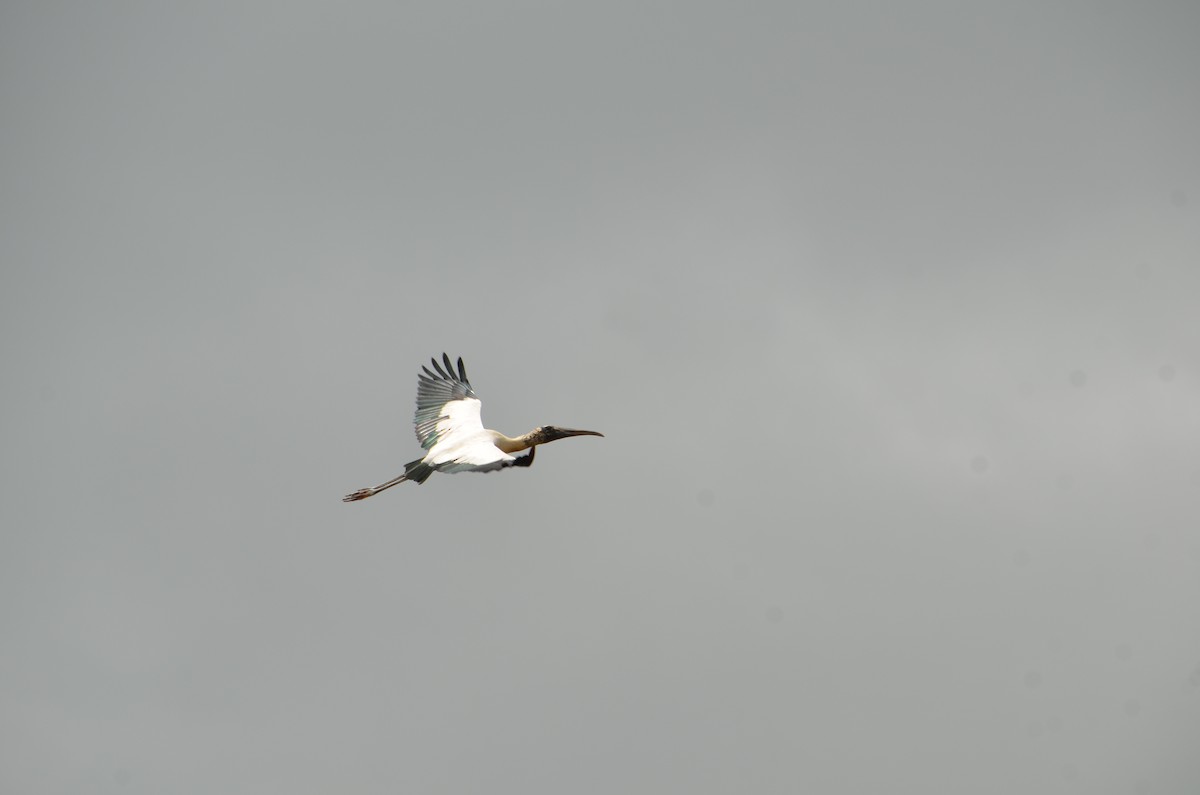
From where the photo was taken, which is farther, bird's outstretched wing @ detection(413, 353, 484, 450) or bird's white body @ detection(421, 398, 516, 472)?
bird's outstretched wing @ detection(413, 353, 484, 450)

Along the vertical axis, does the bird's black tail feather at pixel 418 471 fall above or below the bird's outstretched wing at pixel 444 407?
below

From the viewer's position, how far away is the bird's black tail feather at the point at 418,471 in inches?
1716

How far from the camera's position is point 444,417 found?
155 feet

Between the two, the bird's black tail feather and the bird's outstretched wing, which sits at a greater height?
the bird's outstretched wing

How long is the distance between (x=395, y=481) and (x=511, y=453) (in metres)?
3.61

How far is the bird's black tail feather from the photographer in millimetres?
43594

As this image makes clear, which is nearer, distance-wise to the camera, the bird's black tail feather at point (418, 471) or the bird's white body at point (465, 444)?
the bird's white body at point (465, 444)

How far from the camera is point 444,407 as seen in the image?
47.7m

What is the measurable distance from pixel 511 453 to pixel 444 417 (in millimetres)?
3418

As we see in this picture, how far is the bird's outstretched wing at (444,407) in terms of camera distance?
46.6 meters

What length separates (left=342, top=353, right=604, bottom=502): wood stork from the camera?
42.7m

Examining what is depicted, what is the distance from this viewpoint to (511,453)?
44.9 metres

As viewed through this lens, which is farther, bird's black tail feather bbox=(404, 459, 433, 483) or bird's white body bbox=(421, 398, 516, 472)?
bird's black tail feather bbox=(404, 459, 433, 483)

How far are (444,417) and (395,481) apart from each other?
3.16 metres
